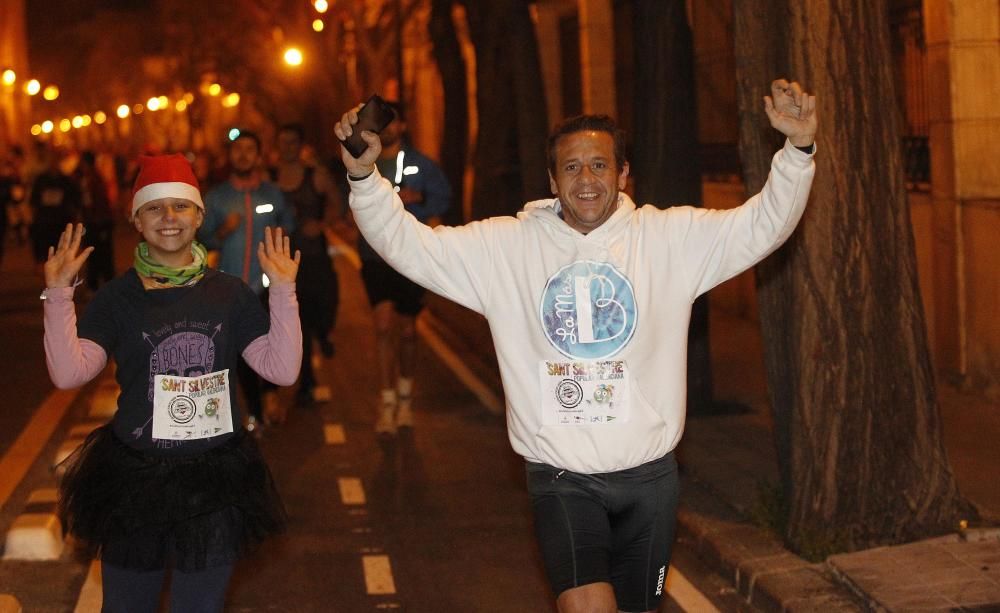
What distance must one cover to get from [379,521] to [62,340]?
403 cm

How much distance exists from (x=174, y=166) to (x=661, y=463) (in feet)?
6.10

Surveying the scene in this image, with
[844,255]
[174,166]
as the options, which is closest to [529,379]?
[174,166]

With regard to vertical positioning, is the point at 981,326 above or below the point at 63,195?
below

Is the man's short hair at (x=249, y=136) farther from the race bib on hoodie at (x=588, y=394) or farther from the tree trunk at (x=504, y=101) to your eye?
the tree trunk at (x=504, y=101)

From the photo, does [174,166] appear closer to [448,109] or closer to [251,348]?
[251,348]

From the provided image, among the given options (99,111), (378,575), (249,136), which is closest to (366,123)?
(378,575)

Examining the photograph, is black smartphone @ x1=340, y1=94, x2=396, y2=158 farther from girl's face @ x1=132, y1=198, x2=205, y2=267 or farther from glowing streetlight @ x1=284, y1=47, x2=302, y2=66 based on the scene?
glowing streetlight @ x1=284, y1=47, x2=302, y2=66

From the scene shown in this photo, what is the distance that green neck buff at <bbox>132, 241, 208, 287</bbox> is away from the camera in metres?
5.05

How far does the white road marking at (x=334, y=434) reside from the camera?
35.4 feet

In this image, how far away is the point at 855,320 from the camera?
7.27 meters

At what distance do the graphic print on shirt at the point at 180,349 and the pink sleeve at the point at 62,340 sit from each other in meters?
0.22

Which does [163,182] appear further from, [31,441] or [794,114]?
[31,441]

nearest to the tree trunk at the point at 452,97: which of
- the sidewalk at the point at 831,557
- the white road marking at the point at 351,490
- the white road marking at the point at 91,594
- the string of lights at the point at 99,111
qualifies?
the sidewalk at the point at 831,557

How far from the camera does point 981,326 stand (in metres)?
11.5
